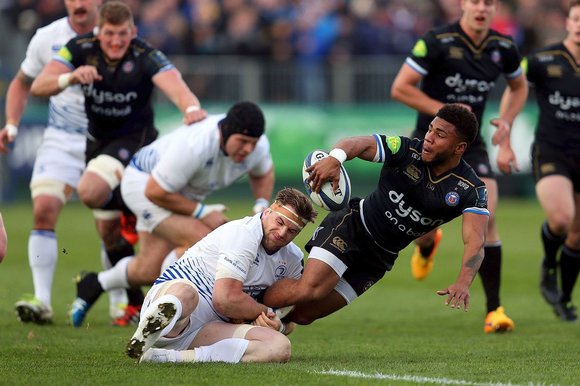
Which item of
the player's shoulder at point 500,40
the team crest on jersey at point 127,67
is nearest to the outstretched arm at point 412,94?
the player's shoulder at point 500,40

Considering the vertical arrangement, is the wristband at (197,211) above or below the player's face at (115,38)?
below

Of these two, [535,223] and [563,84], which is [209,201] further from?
[563,84]

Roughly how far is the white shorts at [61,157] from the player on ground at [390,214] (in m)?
3.58

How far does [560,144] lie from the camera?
1159cm

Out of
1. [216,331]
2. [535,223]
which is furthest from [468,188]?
[535,223]

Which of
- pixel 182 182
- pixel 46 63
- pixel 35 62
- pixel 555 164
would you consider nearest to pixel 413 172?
pixel 182 182

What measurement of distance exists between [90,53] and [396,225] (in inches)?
148

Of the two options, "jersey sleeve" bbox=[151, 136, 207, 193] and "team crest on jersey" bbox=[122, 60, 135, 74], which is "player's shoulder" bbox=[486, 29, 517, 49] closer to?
"jersey sleeve" bbox=[151, 136, 207, 193]

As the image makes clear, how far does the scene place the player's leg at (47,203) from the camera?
10898mm

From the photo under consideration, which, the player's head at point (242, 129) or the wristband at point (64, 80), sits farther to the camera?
the wristband at point (64, 80)

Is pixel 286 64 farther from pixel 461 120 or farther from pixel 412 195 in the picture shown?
pixel 461 120

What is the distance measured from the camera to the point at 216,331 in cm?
815

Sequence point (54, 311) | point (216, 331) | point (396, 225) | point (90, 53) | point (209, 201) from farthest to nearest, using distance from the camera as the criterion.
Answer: point (209, 201) < point (54, 311) < point (90, 53) < point (396, 225) < point (216, 331)

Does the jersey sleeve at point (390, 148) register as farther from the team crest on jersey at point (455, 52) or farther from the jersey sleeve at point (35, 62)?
the jersey sleeve at point (35, 62)
